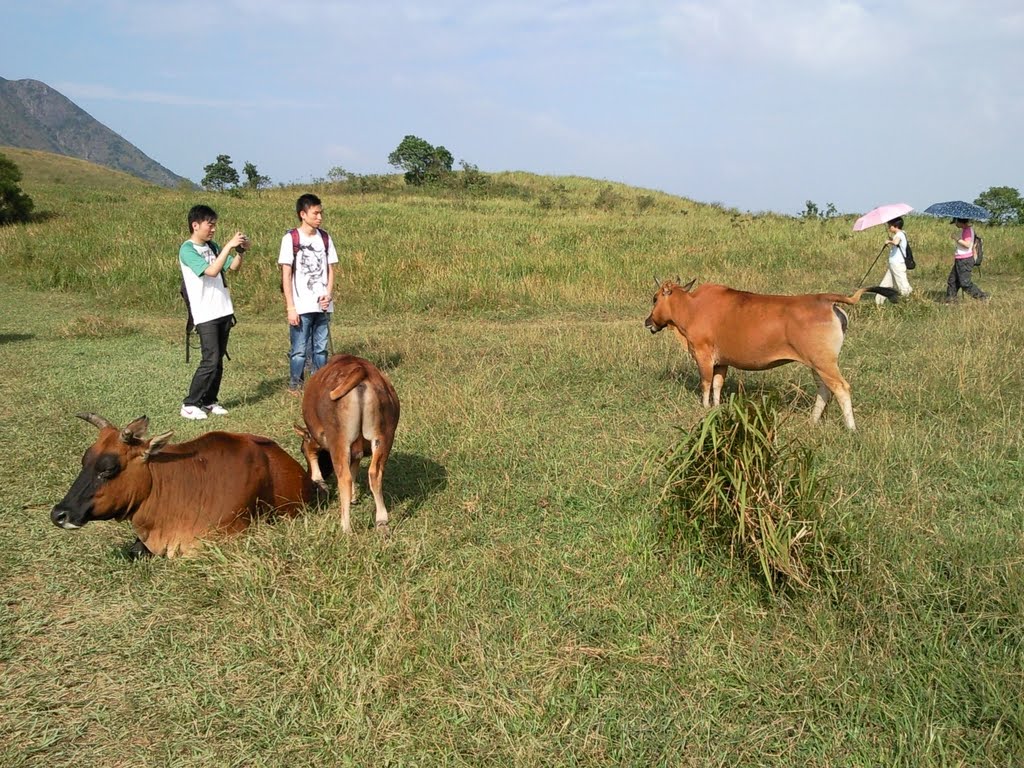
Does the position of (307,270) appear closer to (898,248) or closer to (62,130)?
(898,248)

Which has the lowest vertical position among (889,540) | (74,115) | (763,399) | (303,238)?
(889,540)

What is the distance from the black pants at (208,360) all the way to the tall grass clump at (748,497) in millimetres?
4334

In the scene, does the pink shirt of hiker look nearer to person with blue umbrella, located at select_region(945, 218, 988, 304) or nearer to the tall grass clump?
person with blue umbrella, located at select_region(945, 218, 988, 304)

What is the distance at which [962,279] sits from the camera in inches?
461

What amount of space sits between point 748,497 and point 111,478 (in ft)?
10.3

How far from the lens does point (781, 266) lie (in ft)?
53.3

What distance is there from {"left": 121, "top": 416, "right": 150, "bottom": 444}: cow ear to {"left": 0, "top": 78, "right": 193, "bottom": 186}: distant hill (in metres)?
171

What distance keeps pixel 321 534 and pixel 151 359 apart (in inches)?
230

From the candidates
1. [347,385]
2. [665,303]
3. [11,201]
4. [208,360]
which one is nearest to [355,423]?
[347,385]

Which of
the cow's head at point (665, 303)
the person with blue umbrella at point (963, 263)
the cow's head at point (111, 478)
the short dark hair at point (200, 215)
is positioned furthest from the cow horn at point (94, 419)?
the person with blue umbrella at point (963, 263)

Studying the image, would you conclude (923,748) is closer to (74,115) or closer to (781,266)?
(781,266)

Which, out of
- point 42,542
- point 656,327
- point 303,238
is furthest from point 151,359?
point 656,327

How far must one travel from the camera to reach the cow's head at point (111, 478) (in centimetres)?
367

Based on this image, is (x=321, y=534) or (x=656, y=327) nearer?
(x=321, y=534)
